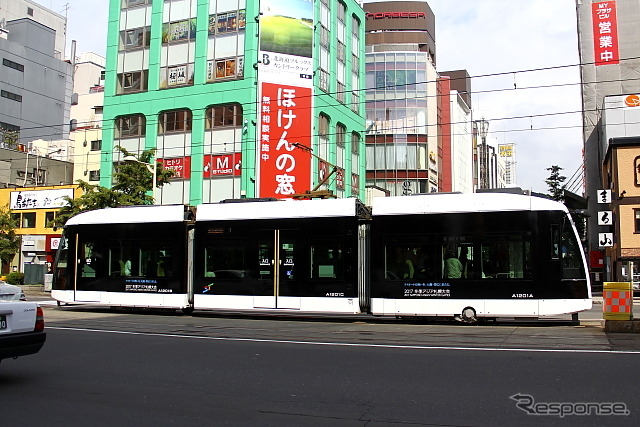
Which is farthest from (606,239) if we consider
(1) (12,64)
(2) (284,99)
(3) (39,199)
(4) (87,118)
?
(1) (12,64)

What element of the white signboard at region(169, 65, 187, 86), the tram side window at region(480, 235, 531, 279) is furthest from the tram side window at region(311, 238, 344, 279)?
the white signboard at region(169, 65, 187, 86)

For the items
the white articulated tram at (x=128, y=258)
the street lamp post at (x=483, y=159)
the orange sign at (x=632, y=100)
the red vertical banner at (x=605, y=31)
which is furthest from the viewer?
the street lamp post at (x=483, y=159)

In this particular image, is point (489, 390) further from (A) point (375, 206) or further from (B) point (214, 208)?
(B) point (214, 208)

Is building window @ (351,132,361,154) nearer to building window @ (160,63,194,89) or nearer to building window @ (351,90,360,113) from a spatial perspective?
building window @ (351,90,360,113)

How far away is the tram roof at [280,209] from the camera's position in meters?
16.2

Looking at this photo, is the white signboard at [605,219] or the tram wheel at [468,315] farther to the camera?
the white signboard at [605,219]

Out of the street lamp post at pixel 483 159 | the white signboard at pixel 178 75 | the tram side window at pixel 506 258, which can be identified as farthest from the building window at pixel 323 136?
the street lamp post at pixel 483 159

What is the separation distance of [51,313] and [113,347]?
895 cm

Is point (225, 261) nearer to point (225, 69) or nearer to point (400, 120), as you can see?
point (225, 69)

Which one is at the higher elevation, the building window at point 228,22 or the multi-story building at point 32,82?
the multi-story building at point 32,82

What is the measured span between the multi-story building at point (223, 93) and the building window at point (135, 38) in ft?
0.23

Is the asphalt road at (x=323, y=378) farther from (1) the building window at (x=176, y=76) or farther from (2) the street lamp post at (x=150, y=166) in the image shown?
(1) the building window at (x=176, y=76)

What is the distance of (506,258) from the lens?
14617 mm

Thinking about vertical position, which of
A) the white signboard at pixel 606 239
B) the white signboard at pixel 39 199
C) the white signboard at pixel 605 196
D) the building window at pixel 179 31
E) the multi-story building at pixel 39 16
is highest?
the multi-story building at pixel 39 16
